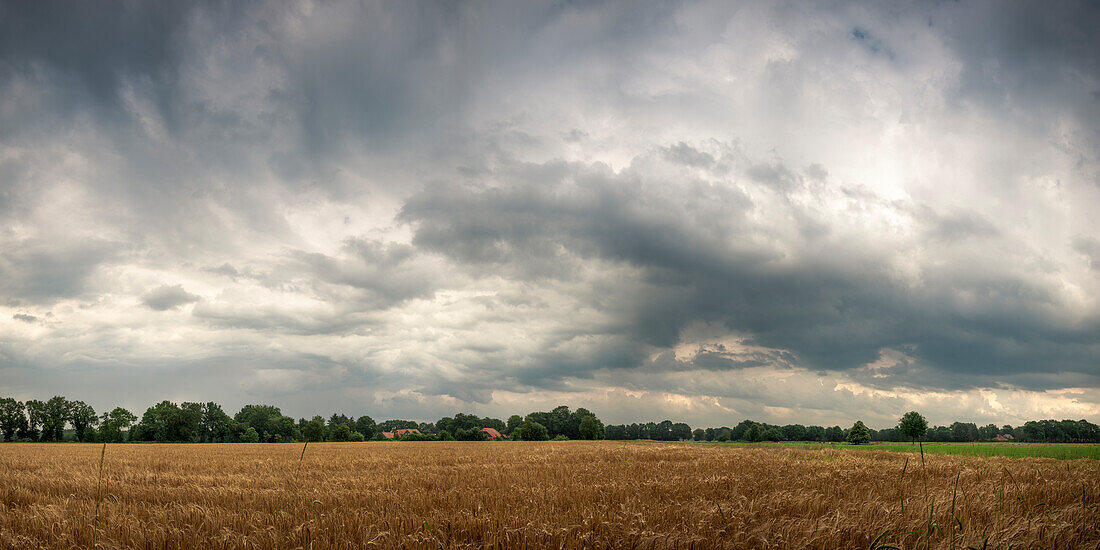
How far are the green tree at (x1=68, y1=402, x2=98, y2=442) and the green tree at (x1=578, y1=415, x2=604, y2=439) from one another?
12419cm

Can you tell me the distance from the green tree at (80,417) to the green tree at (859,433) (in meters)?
171

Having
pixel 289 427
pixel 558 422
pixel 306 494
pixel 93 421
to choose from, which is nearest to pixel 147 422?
pixel 93 421

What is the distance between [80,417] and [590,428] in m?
131

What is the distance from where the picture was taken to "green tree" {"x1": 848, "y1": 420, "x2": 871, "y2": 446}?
81.2 meters

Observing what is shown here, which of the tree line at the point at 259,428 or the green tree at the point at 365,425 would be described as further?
the green tree at the point at 365,425

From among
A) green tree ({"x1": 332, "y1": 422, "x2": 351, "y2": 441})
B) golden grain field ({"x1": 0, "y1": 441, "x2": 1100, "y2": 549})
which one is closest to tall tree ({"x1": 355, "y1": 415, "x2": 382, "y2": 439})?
green tree ({"x1": 332, "y1": 422, "x2": 351, "y2": 441})

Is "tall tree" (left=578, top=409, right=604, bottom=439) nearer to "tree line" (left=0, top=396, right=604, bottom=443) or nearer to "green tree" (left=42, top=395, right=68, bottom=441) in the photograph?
"tree line" (left=0, top=396, right=604, bottom=443)

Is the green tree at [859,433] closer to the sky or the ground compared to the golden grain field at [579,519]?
closer to the ground

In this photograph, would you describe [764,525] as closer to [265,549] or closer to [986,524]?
[986,524]

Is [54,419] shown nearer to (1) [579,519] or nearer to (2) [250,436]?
(2) [250,436]

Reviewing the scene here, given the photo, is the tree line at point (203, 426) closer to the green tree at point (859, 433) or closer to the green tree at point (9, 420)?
the green tree at point (9, 420)

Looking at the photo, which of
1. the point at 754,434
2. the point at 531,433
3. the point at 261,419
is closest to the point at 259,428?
the point at 261,419

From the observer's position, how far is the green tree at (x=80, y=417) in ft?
384

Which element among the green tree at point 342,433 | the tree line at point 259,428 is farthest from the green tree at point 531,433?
the green tree at point 342,433
